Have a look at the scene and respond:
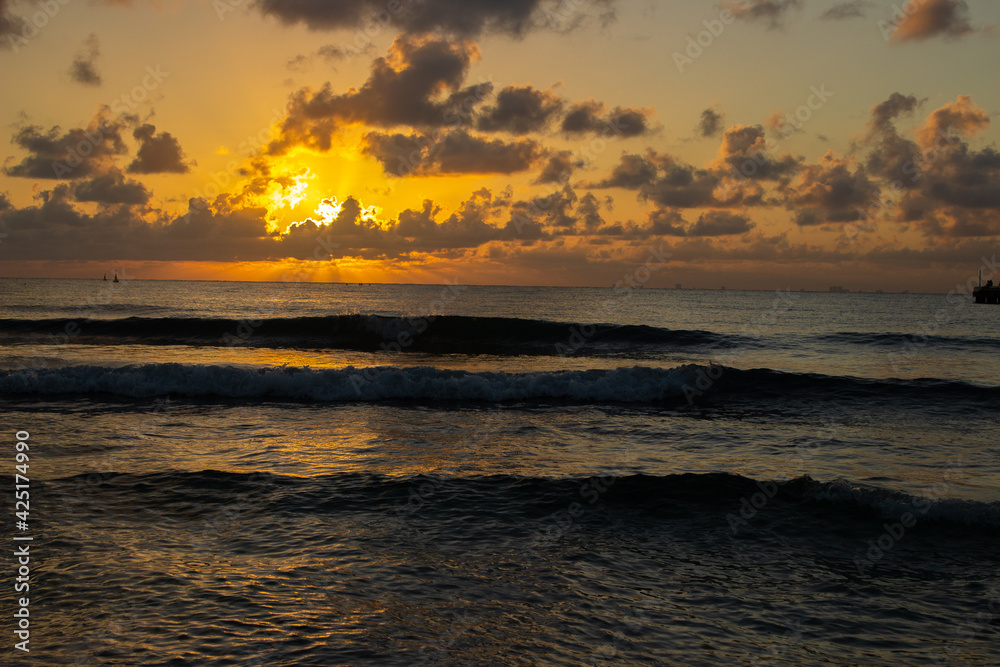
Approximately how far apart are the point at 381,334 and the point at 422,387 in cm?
1770

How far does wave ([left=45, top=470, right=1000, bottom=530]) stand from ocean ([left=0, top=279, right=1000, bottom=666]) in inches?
2.3

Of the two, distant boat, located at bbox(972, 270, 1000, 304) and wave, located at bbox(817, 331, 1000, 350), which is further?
distant boat, located at bbox(972, 270, 1000, 304)

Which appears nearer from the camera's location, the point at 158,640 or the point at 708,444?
the point at 158,640

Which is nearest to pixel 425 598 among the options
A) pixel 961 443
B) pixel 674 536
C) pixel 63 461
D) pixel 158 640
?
pixel 158 640

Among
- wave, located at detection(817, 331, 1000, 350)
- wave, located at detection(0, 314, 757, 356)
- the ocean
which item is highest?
wave, located at detection(817, 331, 1000, 350)

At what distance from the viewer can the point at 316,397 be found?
20.1m

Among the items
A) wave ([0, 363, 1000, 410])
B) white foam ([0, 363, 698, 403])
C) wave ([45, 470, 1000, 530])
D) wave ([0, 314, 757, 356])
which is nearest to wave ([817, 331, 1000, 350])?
wave ([0, 314, 757, 356])

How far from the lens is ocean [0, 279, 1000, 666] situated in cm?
626

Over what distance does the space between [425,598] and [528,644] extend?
1.41 m

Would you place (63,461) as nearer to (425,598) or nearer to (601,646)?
→ (425,598)

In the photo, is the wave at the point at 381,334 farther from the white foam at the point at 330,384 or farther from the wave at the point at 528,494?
the wave at the point at 528,494

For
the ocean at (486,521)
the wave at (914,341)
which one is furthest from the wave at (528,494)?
the wave at (914,341)

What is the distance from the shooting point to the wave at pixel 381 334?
3553 cm

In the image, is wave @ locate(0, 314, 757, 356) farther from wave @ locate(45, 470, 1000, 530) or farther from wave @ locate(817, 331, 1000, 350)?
wave @ locate(45, 470, 1000, 530)
